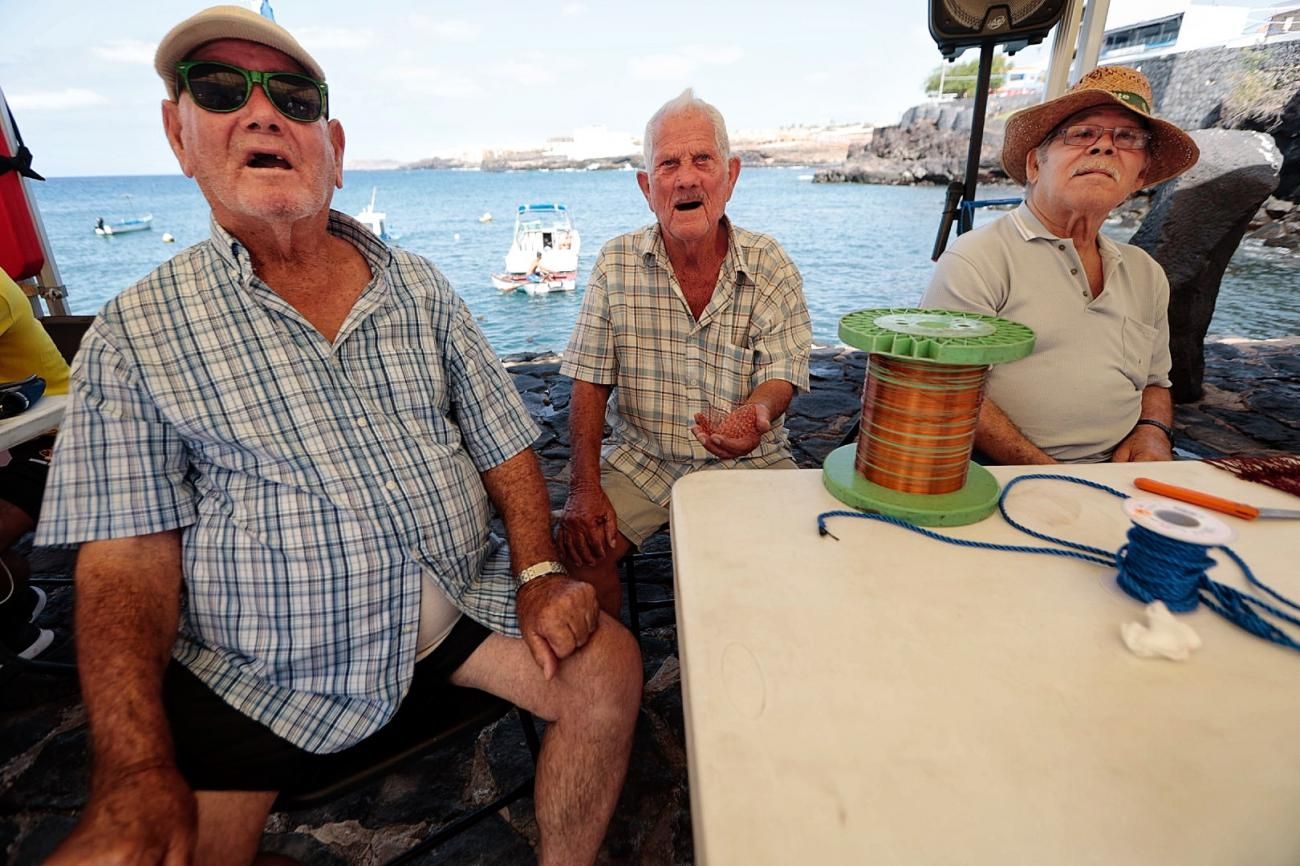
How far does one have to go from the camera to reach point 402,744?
3.95 feet

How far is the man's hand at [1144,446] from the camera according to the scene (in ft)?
6.06

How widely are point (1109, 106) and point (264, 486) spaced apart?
2378mm

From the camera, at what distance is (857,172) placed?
49.7 metres

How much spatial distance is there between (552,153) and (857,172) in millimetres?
37714

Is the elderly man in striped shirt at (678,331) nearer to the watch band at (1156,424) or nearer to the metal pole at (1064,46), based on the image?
the watch band at (1156,424)

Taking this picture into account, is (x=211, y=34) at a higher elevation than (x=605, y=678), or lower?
higher

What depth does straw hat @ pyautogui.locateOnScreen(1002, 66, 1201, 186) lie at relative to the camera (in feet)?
5.85

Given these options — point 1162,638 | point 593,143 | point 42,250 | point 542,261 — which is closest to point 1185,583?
point 1162,638

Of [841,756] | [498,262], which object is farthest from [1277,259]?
[498,262]

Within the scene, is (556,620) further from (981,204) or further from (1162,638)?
(981,204)

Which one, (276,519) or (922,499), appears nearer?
(922,499)

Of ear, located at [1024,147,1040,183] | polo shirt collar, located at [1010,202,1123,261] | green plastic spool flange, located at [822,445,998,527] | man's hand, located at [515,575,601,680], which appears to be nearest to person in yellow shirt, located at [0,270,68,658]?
man's hand, located at [515,575,601,680]

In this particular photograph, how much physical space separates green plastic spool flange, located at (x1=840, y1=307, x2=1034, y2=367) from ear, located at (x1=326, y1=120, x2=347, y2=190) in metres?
1.23

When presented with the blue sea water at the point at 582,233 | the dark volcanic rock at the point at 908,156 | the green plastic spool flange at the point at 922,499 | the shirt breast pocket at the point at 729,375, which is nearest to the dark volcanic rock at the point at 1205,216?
the blue sea water at the point at 582,233
